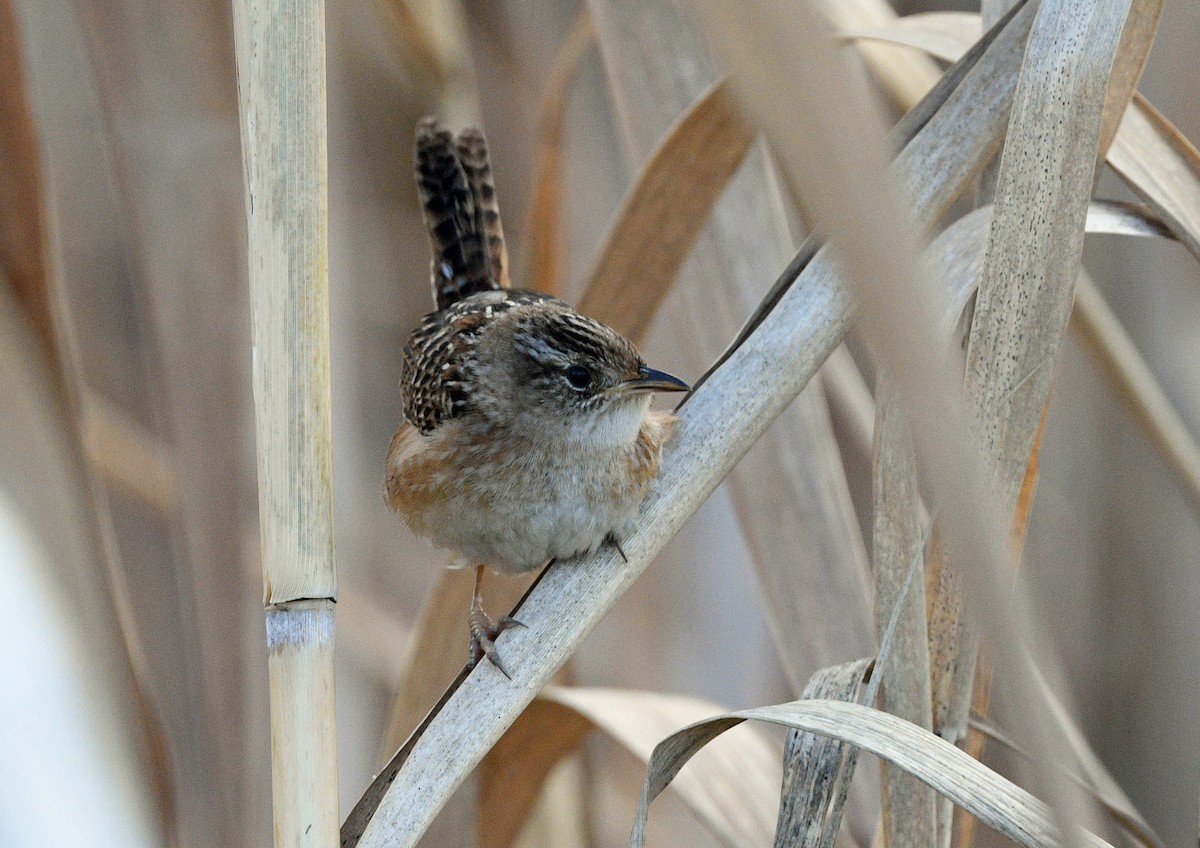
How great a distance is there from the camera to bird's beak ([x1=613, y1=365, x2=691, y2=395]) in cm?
184

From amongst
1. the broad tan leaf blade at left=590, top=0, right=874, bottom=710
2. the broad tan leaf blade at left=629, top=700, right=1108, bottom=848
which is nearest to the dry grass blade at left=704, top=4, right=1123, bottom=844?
the broad tan leaf blade at left=629, top=700, right=1108, bottom=848

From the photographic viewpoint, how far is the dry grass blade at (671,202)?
5.67 feet

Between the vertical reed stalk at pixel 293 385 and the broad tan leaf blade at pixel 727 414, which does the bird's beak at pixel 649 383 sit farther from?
the vertical reed stalk at pixel 293 385

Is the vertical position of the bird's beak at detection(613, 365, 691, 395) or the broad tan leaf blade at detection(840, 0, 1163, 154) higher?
the broad tan leaf blade at detection(840, 0, 1163, 154)

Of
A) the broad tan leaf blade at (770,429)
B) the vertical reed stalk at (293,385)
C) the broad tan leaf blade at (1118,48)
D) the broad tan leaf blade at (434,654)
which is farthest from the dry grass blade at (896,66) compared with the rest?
the broad tan leaf blade at (434,654)

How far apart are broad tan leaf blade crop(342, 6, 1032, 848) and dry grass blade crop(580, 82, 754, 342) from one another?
35 centimetres

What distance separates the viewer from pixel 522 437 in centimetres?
189

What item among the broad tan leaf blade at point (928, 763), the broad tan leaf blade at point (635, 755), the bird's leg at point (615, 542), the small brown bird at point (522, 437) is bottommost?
the broad tan leaf blade at point (635, 755)

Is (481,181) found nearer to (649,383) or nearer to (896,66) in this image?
(649,383)

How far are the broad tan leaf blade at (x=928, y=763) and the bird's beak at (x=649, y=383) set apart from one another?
761 millimetres

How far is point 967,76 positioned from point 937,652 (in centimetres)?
78

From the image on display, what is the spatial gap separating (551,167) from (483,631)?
1076mm

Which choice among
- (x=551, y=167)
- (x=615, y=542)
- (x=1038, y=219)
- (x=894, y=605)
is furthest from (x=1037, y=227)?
(x=551, y=167)

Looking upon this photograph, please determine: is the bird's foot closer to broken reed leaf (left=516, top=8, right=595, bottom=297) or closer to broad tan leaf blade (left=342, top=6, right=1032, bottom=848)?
broad tan leaf blade (left=342, top=6, right=1032, bottom=848)
